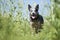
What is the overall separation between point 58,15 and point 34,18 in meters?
9.02

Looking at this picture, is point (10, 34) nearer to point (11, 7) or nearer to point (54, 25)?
point (11, 7)

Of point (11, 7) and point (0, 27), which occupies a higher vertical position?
point (11, 7)

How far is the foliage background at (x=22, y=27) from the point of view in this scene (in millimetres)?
2285

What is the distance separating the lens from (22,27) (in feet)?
16.0

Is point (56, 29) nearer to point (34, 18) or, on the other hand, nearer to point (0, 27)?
point (0, 27)

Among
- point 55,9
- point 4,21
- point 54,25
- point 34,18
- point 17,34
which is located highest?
point 55,9

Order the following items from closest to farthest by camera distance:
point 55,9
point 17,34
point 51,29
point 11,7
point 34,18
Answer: point 55,9 < point 51,29 < point 17,34 < point 11,7 < point 34,18

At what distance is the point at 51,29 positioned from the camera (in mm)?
2393

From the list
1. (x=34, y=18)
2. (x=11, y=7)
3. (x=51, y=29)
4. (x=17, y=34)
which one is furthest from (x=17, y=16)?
(x=34, y=18)

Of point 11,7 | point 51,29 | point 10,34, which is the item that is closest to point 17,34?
point 10,34

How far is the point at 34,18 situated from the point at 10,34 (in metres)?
7.43

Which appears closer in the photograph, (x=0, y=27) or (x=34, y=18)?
(x=0, y=27)

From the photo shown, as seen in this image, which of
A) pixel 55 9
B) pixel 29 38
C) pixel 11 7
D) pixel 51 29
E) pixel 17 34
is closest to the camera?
pixel 55 9

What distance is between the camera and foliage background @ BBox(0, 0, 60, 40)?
7.50ft
